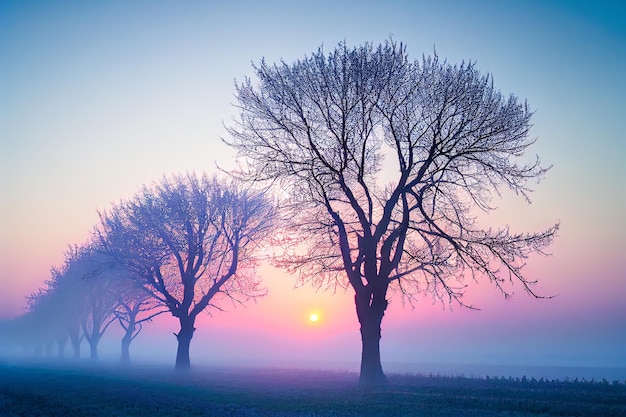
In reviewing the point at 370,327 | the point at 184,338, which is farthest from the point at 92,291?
the point at 370,327

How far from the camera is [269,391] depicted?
20.8 metres

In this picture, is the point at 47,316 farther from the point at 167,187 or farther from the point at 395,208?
the point at 395,208

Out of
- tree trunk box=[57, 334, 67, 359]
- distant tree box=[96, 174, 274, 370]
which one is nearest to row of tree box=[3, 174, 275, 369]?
distant tree box=[96, 174, 274, 370]

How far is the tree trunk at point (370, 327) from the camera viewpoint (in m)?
23.1

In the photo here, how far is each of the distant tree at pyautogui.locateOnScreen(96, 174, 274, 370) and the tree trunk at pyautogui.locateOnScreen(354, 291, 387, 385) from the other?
1755 centimetres

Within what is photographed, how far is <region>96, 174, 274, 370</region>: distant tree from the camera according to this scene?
38.6 meters

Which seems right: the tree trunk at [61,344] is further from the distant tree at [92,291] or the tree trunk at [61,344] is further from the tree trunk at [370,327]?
the tree trunk at [370,327]

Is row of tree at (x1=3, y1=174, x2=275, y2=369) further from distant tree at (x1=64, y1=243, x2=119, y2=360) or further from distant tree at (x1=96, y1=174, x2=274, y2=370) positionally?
distant tree at (x1=64, y1=243, x2=119, y2=360)

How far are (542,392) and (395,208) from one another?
11.0 meters

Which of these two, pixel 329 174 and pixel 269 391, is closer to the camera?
pixel 269 391

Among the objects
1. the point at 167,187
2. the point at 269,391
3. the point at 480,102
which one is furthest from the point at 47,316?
the point at 480,102

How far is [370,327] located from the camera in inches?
936

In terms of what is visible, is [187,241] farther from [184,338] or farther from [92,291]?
[92,291]

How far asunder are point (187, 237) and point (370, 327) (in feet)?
65.2
